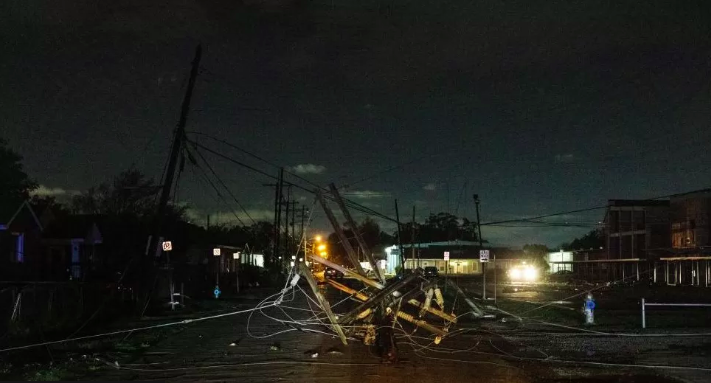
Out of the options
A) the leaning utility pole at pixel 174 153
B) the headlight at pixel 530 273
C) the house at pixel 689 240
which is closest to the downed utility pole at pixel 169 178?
the leaning utility pole at pixel 174 153

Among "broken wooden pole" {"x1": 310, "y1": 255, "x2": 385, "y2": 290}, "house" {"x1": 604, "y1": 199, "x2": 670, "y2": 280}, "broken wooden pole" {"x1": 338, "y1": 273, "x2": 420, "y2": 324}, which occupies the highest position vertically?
"house" {"x1": 604, "y1": 199, "x2": 670, "y2": 280}

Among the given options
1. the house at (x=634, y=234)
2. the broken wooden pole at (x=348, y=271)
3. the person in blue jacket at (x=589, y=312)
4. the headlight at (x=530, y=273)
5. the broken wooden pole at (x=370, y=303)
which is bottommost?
the headlight at (x=530, y=273)

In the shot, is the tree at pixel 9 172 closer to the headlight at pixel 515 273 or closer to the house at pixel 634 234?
the house at pixel 634 234

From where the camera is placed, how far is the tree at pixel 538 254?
101 meters

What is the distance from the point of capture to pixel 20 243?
131ft

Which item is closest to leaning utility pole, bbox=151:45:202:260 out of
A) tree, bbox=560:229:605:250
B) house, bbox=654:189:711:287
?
house, bbox=654:189:711:287

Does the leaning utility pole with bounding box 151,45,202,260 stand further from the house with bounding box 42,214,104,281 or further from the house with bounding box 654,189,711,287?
the house with bounding box 654,189,711,287

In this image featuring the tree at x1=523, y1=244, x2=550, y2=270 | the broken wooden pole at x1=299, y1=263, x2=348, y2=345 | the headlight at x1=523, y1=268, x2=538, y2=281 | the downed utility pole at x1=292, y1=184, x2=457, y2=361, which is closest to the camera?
the broken wooden pole at x1=299, y1=263, x2=348, y2=345

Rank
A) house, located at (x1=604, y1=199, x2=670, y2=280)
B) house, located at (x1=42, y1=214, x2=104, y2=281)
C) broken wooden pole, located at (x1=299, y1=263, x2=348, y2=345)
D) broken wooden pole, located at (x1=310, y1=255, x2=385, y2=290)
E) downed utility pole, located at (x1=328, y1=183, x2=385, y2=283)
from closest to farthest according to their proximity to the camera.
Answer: broken wooden pole, located at (x1=299, y1=263, x2=348, y2=345), broken wooden pole, located at (x1=310, y1=255, x2=385, y2=290), downed utility pole, located at (x1=328, y1=183, x2=385, y2=283), house, located at (x1=42, y1=214, x2=104, y2=281), house, located at (x1=604, y1=199, x2=670, y2=280)

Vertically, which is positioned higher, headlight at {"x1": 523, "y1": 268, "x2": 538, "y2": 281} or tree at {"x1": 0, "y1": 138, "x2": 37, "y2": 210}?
tree at {"x1": 0, "y1": 138, "x2": 37, "y2": 210}

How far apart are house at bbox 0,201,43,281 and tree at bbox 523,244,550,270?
233 feet

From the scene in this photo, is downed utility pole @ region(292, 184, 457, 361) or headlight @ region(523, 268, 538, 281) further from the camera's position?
headlight @ region(523, 268, 538, 281)

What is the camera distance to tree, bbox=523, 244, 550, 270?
101 m

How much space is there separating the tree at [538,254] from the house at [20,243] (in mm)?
71102
